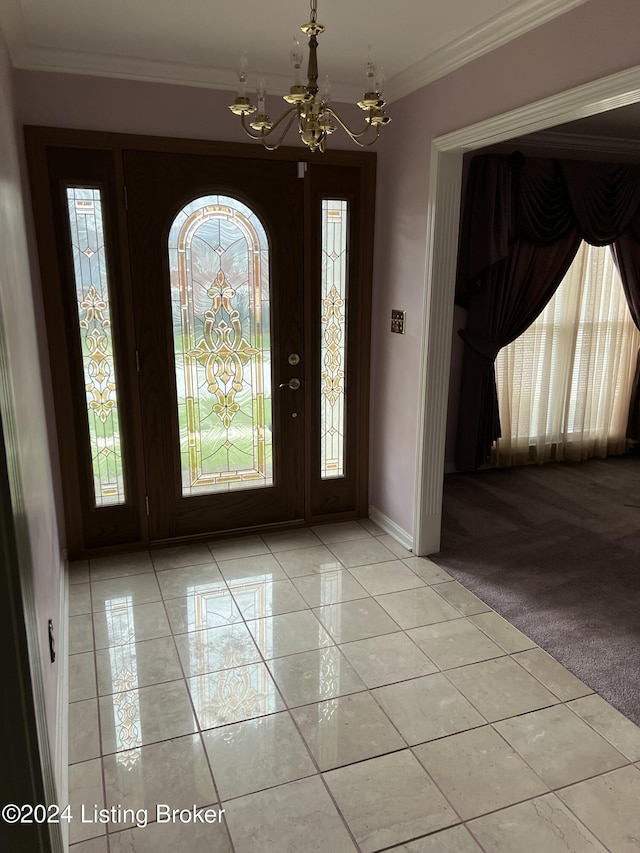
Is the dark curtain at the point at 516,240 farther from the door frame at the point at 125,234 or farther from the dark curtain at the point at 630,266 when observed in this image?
the door frame at the point at 125,234

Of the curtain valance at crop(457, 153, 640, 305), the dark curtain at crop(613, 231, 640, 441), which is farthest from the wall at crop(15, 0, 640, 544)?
the dark curtain at crop(613, 231, 640, 441)

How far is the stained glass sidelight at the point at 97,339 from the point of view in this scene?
3.22m

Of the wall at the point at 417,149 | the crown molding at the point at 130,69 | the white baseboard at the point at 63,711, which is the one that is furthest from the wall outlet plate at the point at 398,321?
the white baseboard at the point at 63,711

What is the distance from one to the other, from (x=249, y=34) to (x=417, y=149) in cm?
106

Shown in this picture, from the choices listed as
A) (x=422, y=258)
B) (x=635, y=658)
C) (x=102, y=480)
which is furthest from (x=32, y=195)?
(x=635, y=658)

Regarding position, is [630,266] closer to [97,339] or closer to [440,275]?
[440,275]

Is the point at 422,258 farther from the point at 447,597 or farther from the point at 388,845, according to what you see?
the point at 388,845

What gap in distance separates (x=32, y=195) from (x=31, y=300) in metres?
0.55

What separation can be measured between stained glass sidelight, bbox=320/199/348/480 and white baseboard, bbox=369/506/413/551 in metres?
0.36

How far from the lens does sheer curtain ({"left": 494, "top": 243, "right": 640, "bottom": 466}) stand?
16.8 feet

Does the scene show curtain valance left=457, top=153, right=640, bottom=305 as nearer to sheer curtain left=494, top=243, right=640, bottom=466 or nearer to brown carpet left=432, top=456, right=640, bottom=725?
sheer curtain left=494, top=243, right=640, bottom=466

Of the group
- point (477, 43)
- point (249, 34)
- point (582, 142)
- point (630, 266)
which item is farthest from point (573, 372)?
point (249, 34)

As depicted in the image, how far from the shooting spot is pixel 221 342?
3598mm

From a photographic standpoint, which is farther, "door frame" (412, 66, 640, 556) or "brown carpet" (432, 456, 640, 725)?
"brown carpet" (432, 456, 640, 725)
